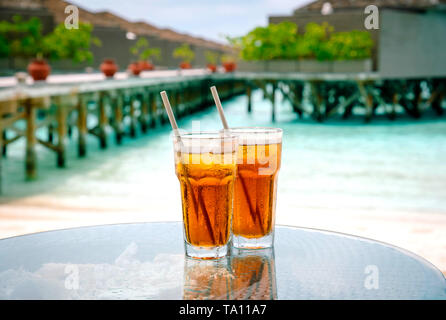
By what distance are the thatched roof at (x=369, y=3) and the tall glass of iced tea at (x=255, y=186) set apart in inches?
774

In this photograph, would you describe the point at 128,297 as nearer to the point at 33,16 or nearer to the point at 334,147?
the point at 334,147

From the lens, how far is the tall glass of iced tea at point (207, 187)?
1.44 meters

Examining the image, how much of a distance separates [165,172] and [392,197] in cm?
436

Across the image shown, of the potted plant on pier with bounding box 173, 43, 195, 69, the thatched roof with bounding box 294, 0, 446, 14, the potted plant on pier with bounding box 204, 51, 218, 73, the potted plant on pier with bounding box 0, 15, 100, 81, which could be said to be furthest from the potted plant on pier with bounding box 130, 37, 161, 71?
the thatched roof with bounding box 294, 0, 446, 14

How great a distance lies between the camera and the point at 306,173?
11.6 m

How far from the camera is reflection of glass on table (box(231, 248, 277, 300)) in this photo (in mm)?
1278

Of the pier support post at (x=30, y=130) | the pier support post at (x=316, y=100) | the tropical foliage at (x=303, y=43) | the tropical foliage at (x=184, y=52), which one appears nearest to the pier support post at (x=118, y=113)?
the pier support post at (x=30, y=130)

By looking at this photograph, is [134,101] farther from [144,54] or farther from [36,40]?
[144,54]

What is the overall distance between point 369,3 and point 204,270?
1005 inches

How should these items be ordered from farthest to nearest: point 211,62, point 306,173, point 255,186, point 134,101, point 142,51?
point 211,62
point 142,51
point 134,101
point 306,173
point 255,186

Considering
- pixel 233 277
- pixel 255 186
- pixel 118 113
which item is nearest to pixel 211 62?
pixel 118 113

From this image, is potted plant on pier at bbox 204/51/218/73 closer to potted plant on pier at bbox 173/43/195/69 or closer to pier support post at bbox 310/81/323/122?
potted plant on pier at bbox 173/43/195/69

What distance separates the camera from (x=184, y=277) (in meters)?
1.39

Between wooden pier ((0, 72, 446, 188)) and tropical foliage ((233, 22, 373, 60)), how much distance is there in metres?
0.98
